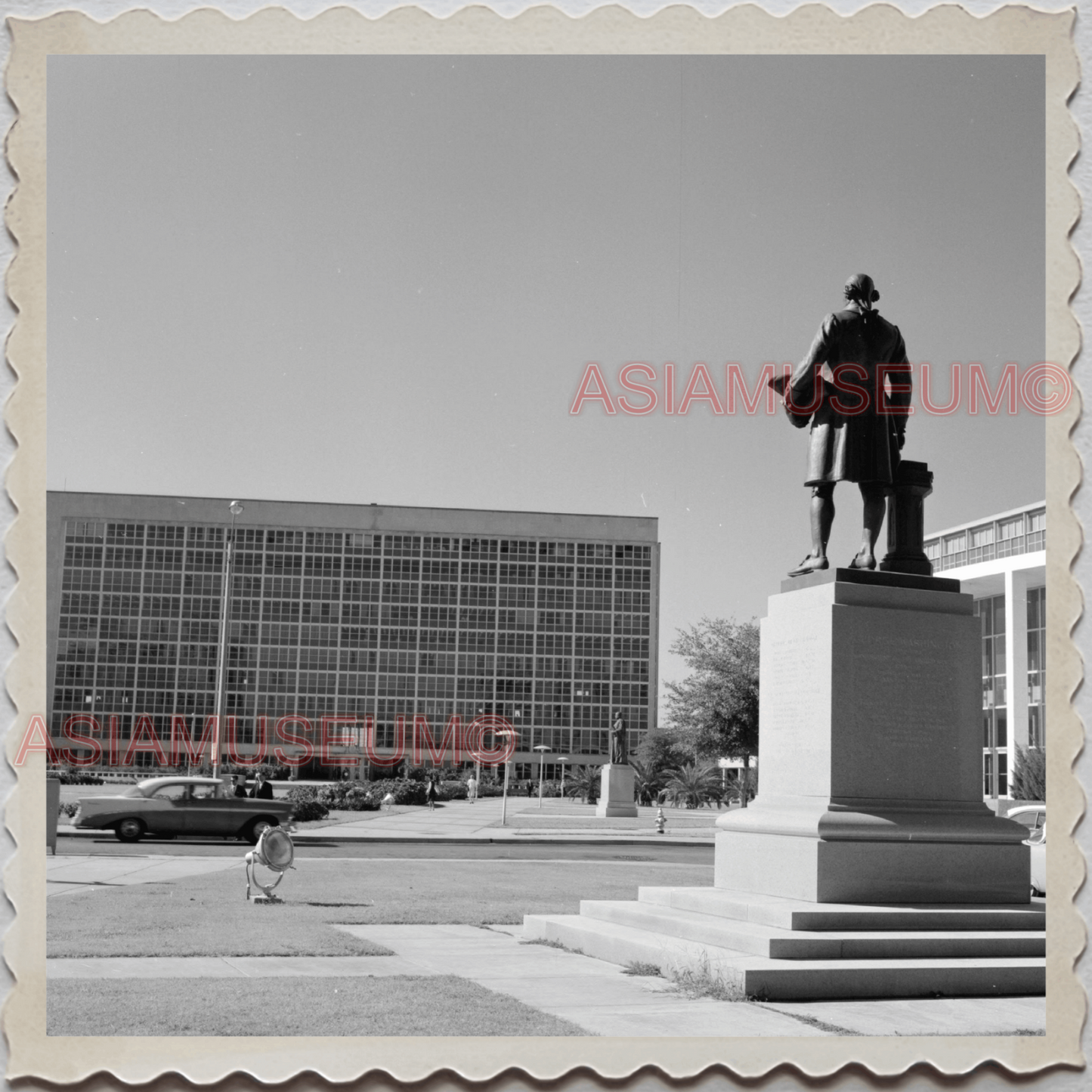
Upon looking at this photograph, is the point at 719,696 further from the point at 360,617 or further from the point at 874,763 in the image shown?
the point at 360,617

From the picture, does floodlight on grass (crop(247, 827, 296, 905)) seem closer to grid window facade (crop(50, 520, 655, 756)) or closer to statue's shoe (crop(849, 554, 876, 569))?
statue's shoe (crop(849, 554, 876, 569))

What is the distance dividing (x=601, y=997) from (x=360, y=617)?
387 ft

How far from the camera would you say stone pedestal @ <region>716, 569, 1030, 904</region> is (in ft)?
27.0

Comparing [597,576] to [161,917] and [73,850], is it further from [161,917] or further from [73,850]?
[161,917]

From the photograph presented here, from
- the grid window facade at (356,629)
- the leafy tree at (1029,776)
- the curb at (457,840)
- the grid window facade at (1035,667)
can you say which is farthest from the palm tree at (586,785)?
the grid window facade at (356,629)

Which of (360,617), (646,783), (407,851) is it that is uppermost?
(360,617)

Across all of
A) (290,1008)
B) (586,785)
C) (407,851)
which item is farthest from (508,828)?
(586,785)

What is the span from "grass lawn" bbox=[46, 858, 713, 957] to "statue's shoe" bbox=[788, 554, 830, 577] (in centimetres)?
395

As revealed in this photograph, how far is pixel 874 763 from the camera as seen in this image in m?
8.55

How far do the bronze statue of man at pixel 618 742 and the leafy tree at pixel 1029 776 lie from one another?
12.6m

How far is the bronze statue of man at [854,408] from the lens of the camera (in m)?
9.22

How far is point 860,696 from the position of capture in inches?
340

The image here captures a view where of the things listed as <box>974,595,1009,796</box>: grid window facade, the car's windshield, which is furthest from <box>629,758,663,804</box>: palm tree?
the car's windshield

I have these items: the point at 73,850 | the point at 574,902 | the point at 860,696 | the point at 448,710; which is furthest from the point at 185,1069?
the point at 448,710
